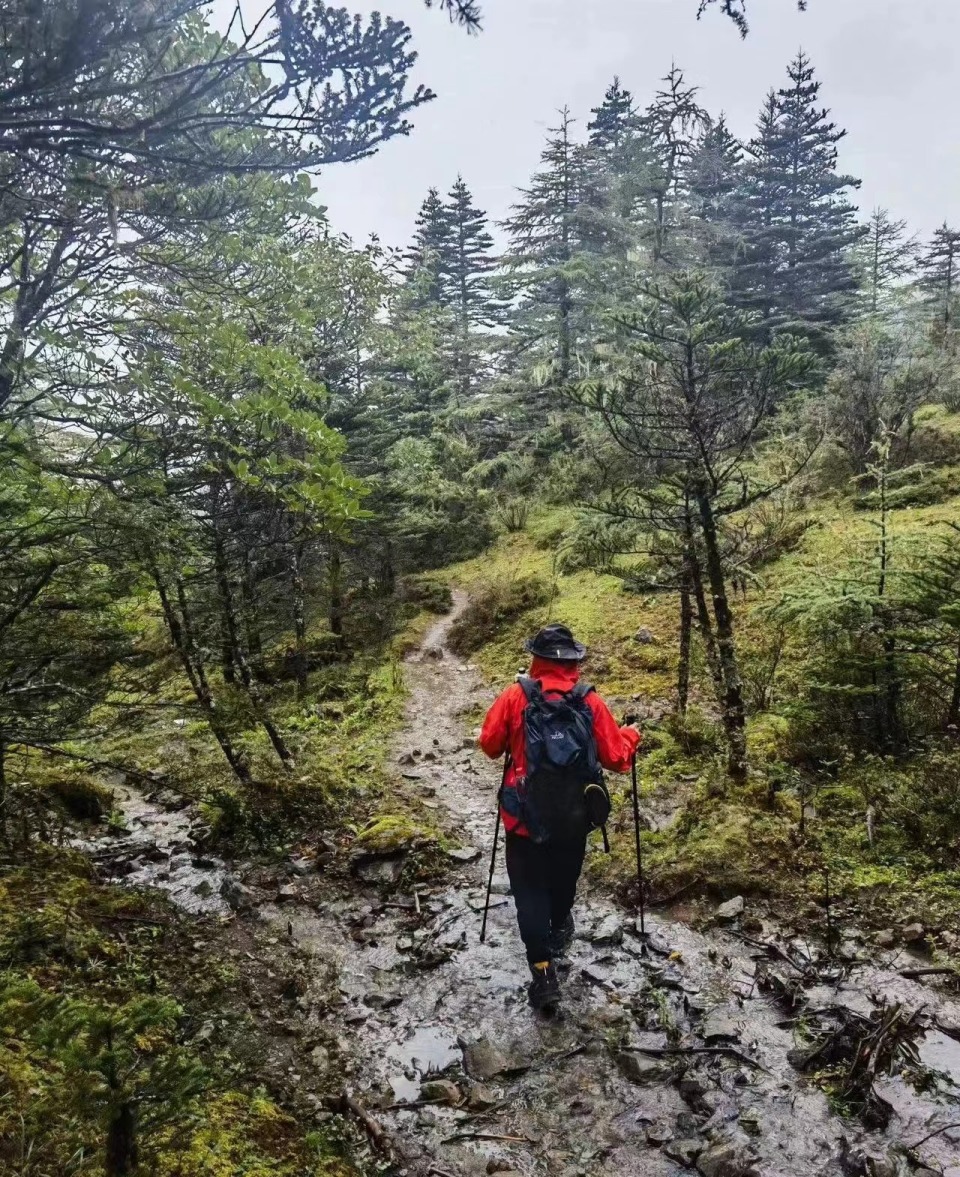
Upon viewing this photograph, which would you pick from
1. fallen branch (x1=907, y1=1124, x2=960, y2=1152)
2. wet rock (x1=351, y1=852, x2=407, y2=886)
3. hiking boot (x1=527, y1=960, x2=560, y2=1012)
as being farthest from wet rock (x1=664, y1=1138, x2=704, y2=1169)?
wet rock (x1=351, y1=852, x2=407, y2=886)

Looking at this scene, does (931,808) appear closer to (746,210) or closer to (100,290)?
(100,290)

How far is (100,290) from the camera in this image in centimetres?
487

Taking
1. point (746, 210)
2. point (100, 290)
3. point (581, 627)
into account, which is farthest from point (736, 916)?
point (746, 210)

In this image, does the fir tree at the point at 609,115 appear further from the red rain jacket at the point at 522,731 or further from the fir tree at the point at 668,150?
the red rain jacket at the point at 522,731

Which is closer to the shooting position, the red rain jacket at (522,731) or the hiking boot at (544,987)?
the hiking boot at (544,987)

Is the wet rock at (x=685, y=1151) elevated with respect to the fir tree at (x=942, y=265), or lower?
lower

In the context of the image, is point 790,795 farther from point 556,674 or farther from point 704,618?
point 556,674

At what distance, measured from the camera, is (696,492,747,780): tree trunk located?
7363 mm

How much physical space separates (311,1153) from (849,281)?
29458 millimetres

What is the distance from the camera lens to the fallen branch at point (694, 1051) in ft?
13.3

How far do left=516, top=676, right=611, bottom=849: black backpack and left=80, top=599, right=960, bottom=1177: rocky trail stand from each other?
4.10 ft

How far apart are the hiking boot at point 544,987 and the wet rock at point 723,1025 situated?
0.97 m

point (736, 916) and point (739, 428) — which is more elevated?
point (739, 428)

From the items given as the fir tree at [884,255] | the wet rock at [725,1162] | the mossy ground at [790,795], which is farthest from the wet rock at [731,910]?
the fir tree at [884,255]
